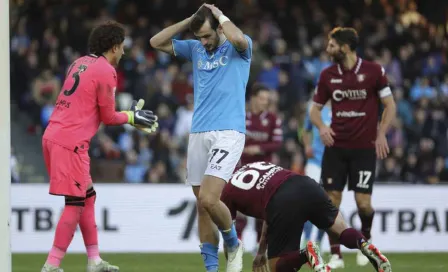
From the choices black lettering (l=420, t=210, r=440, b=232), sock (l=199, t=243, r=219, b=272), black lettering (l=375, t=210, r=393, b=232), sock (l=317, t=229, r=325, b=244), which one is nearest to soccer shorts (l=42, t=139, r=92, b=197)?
sock (l=199, t=243, r=219, b=272)

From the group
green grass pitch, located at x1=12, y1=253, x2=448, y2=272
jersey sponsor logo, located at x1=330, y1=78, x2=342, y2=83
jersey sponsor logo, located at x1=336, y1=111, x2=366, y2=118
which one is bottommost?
green grass pitch, located at x1=12, y1=253, x2=448, y2=272

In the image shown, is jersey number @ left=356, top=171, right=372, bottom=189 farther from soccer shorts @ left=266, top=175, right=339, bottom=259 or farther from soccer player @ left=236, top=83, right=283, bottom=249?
soccer shorts @ left=266, top=175, right=339, bottom=259

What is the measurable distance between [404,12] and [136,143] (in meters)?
8.89

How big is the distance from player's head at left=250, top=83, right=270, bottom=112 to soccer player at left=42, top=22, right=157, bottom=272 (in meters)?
4.58

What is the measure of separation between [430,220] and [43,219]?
5598mm

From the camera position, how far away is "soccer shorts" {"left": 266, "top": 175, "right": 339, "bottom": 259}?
8.71m

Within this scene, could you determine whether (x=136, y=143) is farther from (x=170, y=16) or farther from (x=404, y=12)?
(x=404, y=12)

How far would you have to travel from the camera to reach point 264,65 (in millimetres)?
22078

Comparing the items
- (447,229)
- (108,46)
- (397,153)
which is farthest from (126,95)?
(108,46)

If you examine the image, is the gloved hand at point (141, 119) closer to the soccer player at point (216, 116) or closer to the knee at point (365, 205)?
the soccer player at point (216, 116)

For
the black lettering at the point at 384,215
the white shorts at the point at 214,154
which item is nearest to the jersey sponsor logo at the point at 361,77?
the white shorts at the point at 214,154

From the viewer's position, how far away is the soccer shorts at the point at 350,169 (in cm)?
1236

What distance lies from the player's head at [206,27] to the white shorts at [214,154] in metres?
0.82

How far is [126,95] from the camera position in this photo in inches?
828
